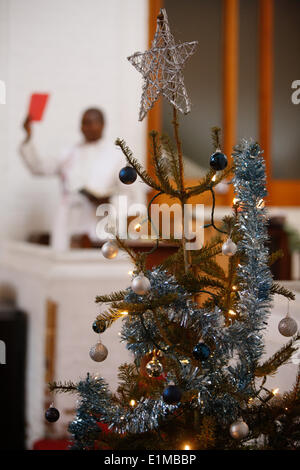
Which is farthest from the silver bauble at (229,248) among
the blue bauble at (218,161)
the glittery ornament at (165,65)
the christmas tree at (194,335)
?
the glittery ornament at (165,65)

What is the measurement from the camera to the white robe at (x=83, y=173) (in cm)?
303

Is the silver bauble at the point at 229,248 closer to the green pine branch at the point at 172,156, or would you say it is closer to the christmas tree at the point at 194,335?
the christmas tree at the point at 194,335

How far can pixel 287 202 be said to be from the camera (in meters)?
3.41

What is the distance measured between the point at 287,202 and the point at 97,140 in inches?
48.0

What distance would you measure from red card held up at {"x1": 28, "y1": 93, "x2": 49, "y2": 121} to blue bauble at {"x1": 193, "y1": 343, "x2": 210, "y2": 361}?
2.59 meters

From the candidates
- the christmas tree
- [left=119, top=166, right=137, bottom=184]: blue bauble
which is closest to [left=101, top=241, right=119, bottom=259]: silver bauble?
the christmas tree

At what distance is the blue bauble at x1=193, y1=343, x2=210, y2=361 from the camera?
2.64ft

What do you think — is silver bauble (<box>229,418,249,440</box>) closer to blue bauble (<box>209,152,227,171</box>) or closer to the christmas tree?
the christmas tree

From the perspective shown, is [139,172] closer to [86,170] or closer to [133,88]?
[86,170]

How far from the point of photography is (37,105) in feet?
10.4
